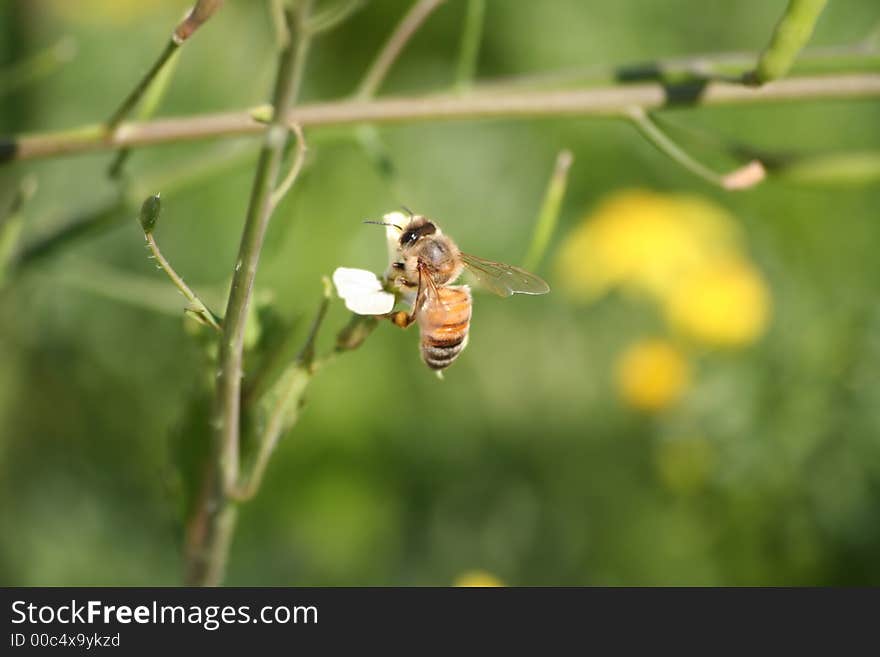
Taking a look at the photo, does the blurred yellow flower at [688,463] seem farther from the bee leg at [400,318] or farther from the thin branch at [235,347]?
the thin branch at [235,347]

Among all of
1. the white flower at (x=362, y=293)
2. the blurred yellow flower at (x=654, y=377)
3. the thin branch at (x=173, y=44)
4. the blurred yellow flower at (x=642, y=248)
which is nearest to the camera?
the thin branch at (x=173, y=44)

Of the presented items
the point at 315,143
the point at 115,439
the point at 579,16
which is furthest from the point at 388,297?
the point at 579,16

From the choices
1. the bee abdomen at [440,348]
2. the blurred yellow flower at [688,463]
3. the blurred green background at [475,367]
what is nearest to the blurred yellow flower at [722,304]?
the blurred green background at [475,367]

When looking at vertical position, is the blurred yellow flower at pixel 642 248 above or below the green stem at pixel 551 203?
above

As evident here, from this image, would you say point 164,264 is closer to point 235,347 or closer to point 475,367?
point 235,347

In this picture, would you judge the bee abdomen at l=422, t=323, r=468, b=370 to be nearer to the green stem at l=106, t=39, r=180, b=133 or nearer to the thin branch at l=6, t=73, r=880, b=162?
the thin branch at l=6, t=73, r=880, b=162

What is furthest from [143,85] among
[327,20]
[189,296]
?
[189,296]
